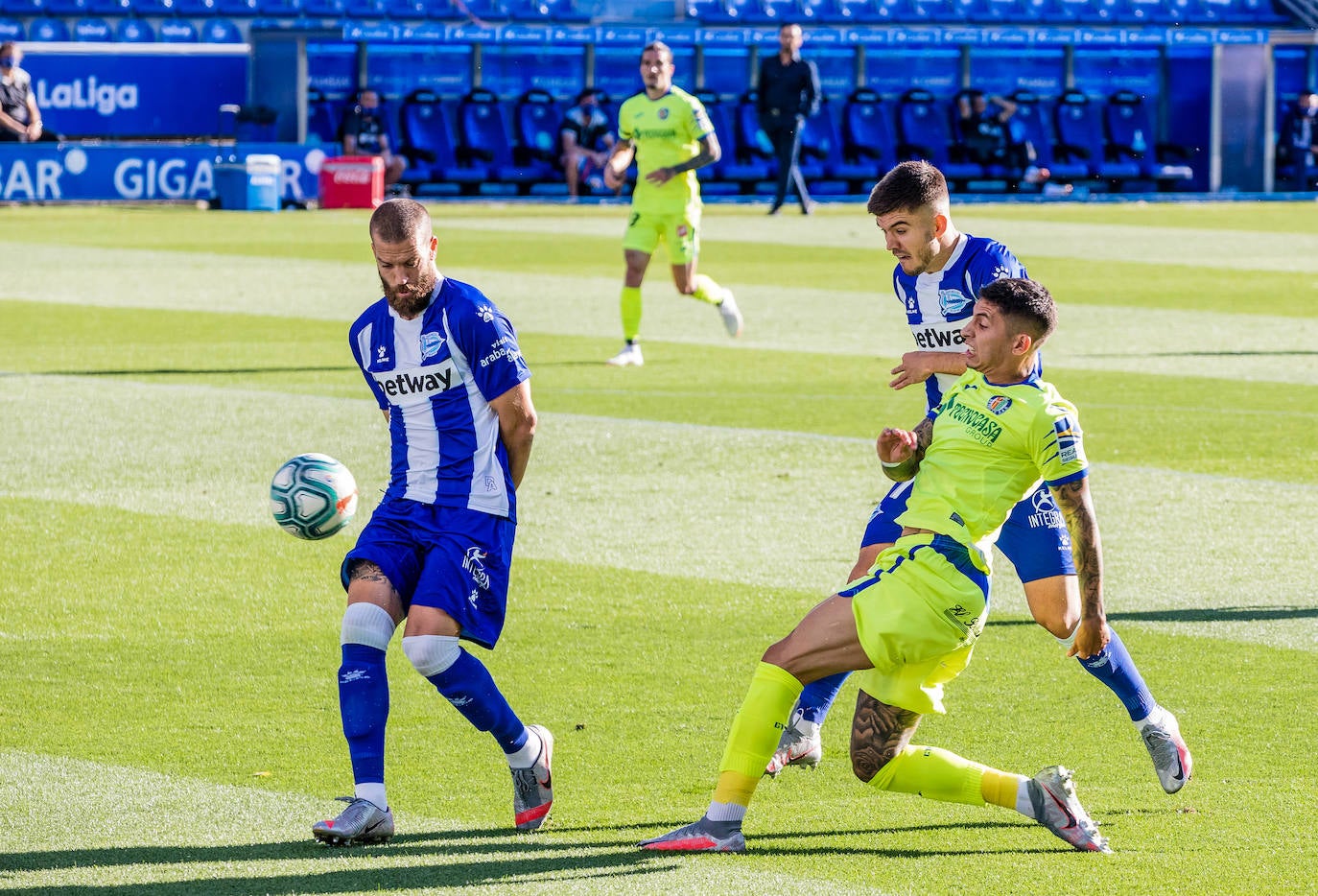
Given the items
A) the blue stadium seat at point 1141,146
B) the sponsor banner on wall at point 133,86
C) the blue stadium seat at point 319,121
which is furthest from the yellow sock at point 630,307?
the blue stadium seat at point 1141,146

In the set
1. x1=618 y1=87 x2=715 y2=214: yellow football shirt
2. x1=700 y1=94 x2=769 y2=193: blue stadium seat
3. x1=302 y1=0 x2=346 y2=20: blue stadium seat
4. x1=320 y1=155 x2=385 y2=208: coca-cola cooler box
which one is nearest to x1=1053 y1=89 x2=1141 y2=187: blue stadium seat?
x1=700 y1=94 x2=769 y2=193: blue stadium seat

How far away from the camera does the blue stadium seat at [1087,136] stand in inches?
1465

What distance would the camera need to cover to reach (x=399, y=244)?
5.11 m

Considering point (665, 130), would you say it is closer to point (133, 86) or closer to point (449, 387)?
point (449, 387)

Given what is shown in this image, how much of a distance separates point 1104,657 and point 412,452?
1.96 m

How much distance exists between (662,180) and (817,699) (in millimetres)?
8934

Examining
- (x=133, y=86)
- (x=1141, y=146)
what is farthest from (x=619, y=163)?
(x=1141, y=146)

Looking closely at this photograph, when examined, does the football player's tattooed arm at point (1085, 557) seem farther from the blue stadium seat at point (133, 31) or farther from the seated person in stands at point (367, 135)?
the blue stadium seat at point (133, 31)

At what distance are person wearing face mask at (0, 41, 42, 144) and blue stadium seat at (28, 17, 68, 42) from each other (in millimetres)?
8541

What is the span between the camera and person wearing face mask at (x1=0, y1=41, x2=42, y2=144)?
27500 millimetres

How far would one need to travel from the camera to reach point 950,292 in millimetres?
5973

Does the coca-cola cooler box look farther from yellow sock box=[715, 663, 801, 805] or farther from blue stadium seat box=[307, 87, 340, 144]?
yellow sock box=[715, 663, 801, 805]

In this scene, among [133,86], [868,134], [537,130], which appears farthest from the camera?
[868,134]

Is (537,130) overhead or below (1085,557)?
overhead
